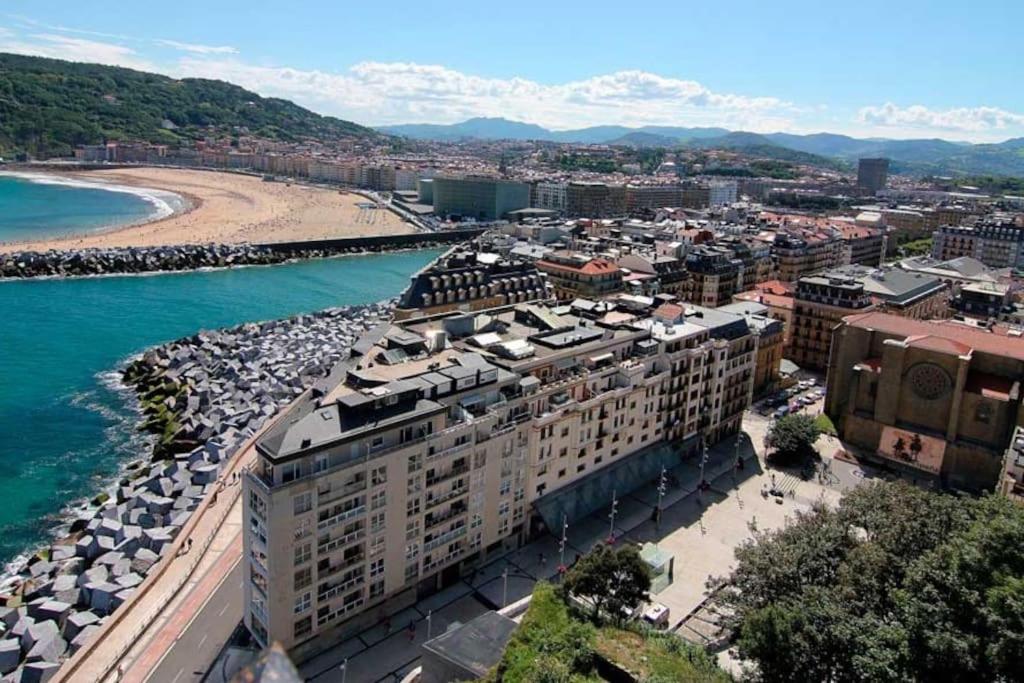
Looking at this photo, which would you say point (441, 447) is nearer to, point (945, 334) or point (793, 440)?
point (793, 440)

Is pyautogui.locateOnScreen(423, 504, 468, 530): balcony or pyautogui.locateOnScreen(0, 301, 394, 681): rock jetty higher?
pyautogui.locateOnScreen(423, 504, 468, 530): balcony

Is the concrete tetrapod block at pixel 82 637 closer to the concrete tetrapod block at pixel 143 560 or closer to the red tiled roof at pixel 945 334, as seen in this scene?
the concrete tetrapod block at pixel 143 560

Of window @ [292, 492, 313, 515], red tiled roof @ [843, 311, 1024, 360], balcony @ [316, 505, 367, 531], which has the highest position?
red tiled roof @ [843, 311, 1024, 360]

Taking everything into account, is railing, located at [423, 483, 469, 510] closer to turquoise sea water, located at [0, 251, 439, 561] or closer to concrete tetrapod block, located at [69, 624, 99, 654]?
concrete tetrapod block, located at [69, 624, 99, 654]

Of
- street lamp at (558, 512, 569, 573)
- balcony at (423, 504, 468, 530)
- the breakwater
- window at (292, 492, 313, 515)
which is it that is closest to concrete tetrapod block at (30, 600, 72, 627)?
window at (292, 492, 313, 515)

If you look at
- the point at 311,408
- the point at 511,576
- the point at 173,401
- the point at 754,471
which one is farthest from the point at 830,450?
the point at 173,401

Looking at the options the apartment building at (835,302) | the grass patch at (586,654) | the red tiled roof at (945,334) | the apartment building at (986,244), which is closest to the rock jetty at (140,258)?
the apartment building at (835,302)

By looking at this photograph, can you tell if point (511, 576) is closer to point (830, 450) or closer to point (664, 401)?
point (664, 401)
